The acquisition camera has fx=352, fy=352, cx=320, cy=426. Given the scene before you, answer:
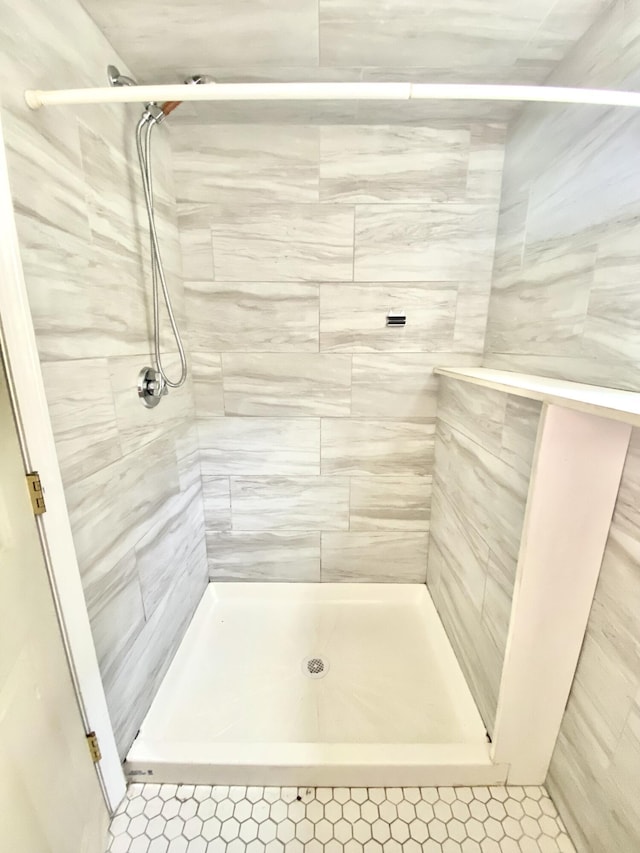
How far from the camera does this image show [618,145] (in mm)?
923

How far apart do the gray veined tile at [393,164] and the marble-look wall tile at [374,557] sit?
1580 mm

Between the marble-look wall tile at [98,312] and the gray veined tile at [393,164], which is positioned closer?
the marble-look wall tile at [98,312]

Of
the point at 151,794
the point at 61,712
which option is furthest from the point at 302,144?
the point at 151,794

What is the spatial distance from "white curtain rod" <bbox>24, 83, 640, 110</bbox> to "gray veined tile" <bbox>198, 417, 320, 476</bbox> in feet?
3.84

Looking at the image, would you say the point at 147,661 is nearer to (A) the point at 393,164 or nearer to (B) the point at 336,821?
(B) the point at 336,821

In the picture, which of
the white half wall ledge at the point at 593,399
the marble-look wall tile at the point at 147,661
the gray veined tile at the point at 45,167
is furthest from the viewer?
the marble-look wall tile at the point at 147,661

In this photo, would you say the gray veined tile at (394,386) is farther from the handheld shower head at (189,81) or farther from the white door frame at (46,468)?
the white door frame at (46,468)

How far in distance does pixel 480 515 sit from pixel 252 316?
1242 millimetres

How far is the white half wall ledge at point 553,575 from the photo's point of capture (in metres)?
0.82

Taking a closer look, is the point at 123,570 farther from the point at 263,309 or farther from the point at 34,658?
the point at 263,309

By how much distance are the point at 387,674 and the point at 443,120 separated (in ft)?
7.38

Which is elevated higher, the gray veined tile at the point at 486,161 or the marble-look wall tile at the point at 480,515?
the gray veined tile at the point at 486,161

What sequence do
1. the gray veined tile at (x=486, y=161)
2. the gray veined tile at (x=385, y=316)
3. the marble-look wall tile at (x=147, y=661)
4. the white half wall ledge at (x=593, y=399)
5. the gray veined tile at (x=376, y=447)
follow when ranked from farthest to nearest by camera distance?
the gray veined tile at (x=376, y=447) → the gray veined tile at (x=385, y=316) → the gray veined tile at (x=486, y=161) → the marble-look wall tile at (x=147, y=661) → the white half wall ledge at (x=593, y=399)

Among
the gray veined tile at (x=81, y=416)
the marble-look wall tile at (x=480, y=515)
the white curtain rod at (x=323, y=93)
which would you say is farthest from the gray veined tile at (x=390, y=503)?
the white curtain rod at (x=323, y=93)
